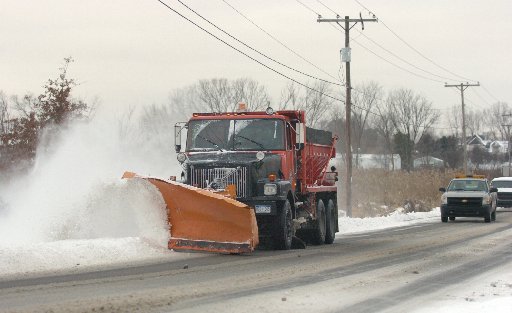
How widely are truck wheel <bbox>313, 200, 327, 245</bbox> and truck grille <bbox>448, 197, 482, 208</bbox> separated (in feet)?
48.6

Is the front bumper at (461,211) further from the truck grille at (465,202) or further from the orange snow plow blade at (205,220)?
the orange snow plow blade at (205,220)

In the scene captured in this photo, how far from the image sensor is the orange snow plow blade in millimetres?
15422

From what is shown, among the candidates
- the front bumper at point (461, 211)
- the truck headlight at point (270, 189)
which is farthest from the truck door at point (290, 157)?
the front bumper at point (461, 211)

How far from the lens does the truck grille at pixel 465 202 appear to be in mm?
33484

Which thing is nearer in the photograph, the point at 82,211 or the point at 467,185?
the point at 82,211

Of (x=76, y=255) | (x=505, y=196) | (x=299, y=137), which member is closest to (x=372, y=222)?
(x=299, y=137)

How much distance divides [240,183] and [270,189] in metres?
0.59

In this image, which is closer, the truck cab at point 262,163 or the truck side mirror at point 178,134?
the truck cab at point 262,163

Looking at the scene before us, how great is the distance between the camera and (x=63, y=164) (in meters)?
20.8

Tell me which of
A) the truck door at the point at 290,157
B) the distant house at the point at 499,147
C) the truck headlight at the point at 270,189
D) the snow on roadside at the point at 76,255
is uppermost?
the distant house at the point at 499,147

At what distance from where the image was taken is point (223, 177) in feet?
54.3

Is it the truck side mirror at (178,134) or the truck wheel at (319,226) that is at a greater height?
the truck side mirror at (178,134)

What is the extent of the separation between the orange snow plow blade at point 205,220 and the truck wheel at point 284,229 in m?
1.34

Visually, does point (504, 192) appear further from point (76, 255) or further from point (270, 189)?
point (76, 255)
